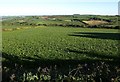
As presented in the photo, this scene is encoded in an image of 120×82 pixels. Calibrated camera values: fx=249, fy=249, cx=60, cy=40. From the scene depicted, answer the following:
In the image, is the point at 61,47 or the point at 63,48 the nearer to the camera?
the point at 63,48

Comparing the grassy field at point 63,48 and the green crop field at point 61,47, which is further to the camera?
the green crop field at point 61,47

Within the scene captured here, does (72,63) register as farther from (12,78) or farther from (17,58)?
(12,78)

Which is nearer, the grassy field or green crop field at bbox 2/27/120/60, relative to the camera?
the grassy field

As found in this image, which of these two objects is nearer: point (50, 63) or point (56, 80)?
point (56, 80)

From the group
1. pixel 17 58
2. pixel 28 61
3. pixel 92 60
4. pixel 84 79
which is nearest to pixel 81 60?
pixel 92 60

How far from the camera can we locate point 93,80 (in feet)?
26.5

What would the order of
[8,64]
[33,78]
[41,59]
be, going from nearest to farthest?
[33,78]
[8,64]
[41,59]

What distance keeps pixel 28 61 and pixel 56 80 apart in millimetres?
15423

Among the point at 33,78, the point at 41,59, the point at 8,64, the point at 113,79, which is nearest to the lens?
the point at 113,79

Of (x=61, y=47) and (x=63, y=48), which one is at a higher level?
(x=63, y=48)

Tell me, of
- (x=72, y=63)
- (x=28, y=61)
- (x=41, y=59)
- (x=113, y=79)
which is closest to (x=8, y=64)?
(x=28, y=61)

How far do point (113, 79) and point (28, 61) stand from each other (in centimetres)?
1623

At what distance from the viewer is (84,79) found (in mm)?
8367

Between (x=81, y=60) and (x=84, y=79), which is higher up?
(x=84, y=79)
